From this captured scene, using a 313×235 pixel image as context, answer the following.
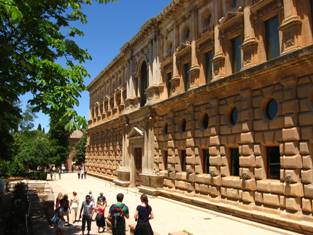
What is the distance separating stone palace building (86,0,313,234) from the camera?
12688mm

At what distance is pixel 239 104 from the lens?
622 inches

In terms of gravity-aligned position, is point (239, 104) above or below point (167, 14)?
below

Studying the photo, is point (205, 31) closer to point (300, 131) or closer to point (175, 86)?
point (175, 86)

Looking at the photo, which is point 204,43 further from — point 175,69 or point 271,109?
point 271,109

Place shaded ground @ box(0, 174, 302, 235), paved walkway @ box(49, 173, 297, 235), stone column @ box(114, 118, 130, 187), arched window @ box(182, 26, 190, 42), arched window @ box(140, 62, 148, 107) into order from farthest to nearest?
stone column @ box(114, 118, 130, 187)
arched window @ box(140, 62, 148, 107)
arched window @ box(182, 26, 190, 42)
paved walkway @ box(49, 173, 297, 235)
shaded ground @ box(0, 174, 302, 235)

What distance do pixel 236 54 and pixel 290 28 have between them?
4080 millimetres

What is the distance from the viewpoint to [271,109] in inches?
560

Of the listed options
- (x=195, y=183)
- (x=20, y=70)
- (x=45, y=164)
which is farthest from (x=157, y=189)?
(x=45, y=164)

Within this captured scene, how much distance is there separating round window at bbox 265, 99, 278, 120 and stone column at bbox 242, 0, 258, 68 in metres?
2.01

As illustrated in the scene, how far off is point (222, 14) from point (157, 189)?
11561 millimetres

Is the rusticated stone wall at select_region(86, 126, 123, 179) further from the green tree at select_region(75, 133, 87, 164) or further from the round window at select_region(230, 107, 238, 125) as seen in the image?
the green tree at select_region(75, 133, 87, 164)

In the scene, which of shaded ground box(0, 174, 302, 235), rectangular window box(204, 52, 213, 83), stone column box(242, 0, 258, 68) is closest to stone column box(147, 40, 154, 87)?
rectangular window box(204, 52, 213, 83)

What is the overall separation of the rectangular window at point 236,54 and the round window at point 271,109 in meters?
3.11

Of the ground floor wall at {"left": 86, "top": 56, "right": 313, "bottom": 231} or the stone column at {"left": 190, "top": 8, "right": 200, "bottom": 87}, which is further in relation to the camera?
the stone column at {"left": 190, "top": 8, "right": 200, "bottom": 87}
